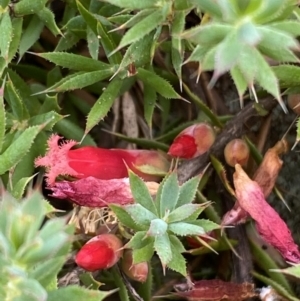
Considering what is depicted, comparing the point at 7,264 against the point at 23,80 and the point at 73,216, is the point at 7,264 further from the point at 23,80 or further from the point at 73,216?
the point at 23,80

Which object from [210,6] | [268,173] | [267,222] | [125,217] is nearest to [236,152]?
[268,173]

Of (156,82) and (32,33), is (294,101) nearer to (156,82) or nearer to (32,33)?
(156,82)

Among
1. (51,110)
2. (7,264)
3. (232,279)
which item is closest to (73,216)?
(51,110)

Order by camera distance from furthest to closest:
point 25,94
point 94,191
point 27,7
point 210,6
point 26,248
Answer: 1. point 25,94
2. point 27,7
3. point 94,191
4. point 210,6
5. point 26,248

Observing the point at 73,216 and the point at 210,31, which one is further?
the point at 73,216

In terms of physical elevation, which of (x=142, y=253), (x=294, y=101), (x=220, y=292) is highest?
(x=294, y=101)

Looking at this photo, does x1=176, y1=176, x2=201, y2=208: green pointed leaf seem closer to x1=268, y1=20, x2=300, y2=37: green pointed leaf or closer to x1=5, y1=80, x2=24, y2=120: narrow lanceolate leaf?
x1=268, y1=20, x2=300, y2=37: green pointed leaf

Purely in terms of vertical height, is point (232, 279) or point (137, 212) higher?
point (137, 212)
